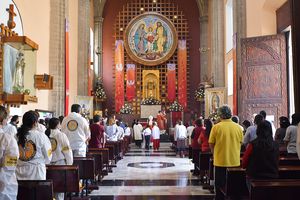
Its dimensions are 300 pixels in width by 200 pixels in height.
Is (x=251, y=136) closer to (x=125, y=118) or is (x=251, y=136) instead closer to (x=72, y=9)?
(x=72, y=9)

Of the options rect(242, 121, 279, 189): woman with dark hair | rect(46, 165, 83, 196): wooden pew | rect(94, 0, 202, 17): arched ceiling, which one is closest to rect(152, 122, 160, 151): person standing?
rect(94, 0, 202, 17): arched ceiling

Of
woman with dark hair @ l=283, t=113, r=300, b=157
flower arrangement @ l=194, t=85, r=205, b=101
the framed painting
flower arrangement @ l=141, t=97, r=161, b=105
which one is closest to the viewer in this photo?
woman with dark hair @ l=283, t=113, r=300, b=157

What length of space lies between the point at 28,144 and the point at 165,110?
22.1 m

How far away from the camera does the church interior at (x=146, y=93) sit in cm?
588

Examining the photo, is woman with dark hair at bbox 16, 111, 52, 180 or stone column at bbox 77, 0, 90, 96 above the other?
stone column at bbox 77, 0, 90, 96

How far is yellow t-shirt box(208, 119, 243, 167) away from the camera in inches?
248

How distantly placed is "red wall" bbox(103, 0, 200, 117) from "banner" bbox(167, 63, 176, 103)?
1.28 metres

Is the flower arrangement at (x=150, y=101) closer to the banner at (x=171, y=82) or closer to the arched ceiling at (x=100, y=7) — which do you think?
the banner at (x=171, y=82)

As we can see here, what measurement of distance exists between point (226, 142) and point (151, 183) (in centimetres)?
389

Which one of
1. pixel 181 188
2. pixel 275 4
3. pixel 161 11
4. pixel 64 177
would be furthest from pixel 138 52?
pixel 64 177

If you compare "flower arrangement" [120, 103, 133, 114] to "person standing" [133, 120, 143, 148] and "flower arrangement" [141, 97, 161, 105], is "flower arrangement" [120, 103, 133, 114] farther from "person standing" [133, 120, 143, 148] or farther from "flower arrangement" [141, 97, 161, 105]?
"person standing" [133, 120, 143, 148]

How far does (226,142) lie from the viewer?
6285 mm

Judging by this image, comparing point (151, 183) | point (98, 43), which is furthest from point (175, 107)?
point (151, 183)

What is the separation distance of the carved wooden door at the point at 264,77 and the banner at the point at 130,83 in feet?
44.7
